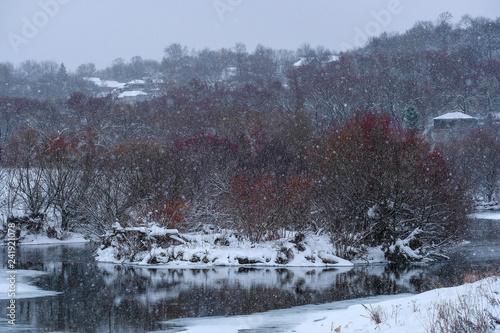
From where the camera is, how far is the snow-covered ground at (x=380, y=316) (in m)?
8.36

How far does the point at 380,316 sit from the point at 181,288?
30.7ft

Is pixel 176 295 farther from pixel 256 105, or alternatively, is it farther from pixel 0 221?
pixel 256 105

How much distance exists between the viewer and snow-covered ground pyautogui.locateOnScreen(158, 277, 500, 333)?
8.36 metres

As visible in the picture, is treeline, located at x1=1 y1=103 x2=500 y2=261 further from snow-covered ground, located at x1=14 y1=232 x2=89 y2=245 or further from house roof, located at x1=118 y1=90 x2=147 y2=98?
house roof, located at x1=118 y1=90 x2=147 y2=98

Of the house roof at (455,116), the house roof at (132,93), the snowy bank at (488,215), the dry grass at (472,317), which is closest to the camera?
the dry grass at (472,317)

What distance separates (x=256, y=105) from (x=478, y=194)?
2966 centimetres

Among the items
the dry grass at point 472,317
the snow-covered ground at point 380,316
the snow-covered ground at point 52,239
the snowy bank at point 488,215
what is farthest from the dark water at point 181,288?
the snowy bank at point 488,215

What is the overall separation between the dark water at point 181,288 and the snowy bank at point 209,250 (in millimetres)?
1019

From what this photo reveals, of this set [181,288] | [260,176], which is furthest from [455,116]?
[181,288]

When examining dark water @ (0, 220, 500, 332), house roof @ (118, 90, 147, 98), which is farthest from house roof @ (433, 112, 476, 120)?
house roof @ (118, 90, 147, 98)

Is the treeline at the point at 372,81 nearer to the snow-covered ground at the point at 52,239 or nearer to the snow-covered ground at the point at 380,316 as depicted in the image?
the snow-covered ground at the point at 52,239

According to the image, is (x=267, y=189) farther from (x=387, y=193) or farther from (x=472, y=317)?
(x=472, y=317)

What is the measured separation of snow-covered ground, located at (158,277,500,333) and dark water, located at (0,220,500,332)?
864 millimetres

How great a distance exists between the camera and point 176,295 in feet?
56.3
